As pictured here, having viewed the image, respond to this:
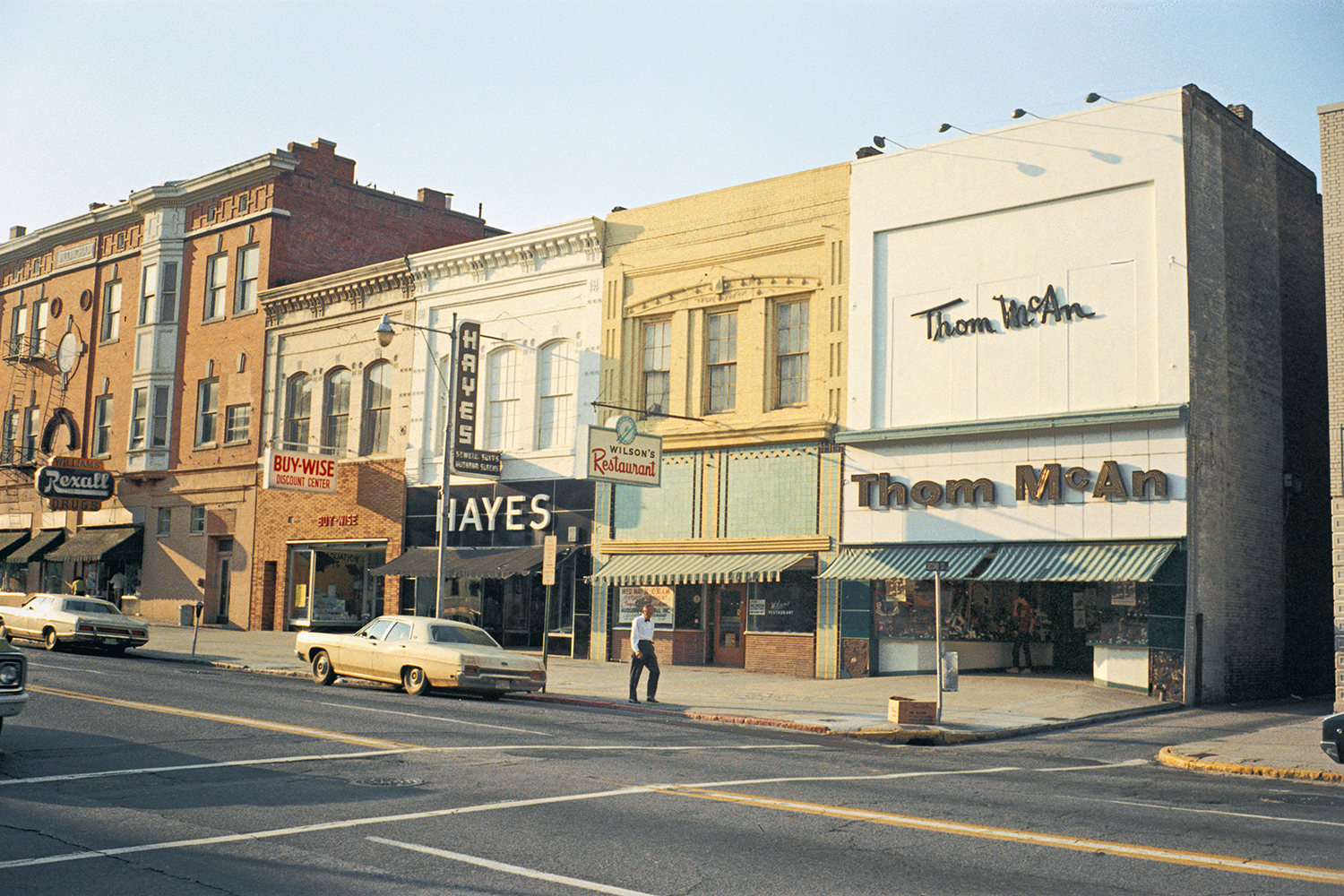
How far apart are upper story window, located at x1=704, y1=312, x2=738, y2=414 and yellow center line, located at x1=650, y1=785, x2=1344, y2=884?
18.8 meters

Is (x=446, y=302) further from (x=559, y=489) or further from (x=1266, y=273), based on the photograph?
(x=1266, y=273)

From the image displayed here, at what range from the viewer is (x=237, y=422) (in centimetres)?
4122

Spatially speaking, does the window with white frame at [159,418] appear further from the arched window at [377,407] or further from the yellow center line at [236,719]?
the yellow center line at [236,719]

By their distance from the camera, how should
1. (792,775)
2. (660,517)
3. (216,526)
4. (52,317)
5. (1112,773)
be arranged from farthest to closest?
(52,317) < (216,526) < (660,517) < (1112,773) < (792,775)

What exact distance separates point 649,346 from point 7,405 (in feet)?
118

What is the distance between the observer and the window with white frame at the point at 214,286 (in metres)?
42.8

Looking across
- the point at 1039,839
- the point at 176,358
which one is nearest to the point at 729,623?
the point at 1039,839

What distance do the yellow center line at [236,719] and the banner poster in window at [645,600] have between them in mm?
13892

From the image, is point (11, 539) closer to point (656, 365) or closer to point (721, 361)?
point (656, 365)

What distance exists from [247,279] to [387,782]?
3425 cm

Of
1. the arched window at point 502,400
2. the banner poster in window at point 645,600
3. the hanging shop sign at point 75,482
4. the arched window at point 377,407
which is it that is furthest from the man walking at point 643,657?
the hanging shop sign at point 75,482

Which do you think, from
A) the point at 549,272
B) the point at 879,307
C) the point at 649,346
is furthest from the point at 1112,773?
the point at 549,272

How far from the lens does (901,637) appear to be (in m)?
26.0

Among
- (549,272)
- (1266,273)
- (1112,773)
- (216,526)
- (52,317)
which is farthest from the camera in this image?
(52,317)
